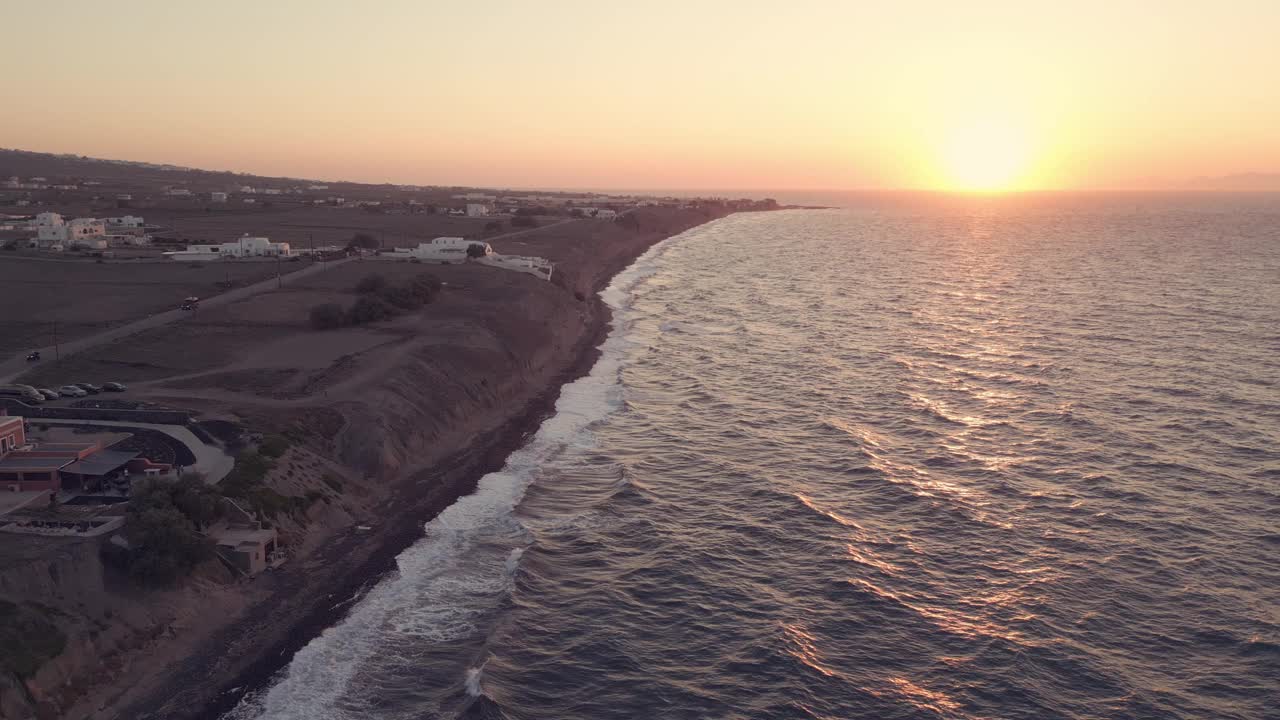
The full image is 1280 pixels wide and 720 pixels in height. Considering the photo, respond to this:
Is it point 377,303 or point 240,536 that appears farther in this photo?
point 377,303

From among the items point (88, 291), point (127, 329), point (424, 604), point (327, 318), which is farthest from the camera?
point (88, 291)

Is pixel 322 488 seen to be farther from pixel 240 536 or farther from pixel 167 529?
pixel 167 529

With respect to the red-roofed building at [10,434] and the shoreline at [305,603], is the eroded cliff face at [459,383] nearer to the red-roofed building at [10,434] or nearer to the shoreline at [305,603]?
the shoreline at [305,603]

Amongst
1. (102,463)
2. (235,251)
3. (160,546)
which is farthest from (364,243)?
(160,546)

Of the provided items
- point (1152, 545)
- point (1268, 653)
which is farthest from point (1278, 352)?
point (1268, 653)

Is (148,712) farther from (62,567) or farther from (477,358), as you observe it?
(477,358)

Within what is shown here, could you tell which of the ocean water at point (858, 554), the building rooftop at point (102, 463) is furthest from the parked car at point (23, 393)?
the ocean water at point (858, 554)

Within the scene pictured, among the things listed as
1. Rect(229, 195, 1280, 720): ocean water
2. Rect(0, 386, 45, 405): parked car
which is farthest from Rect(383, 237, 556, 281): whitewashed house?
Rect(0, 386, 45, 405): parked car
